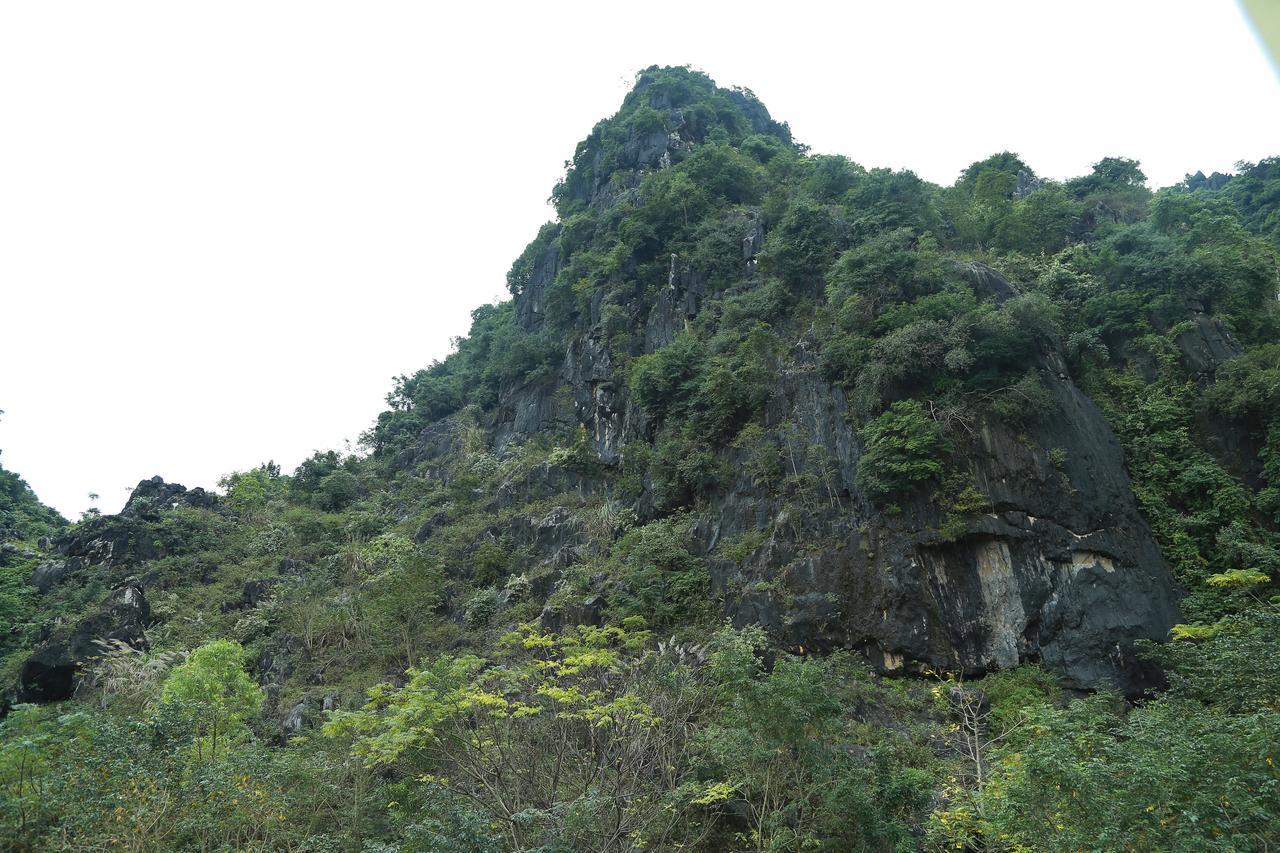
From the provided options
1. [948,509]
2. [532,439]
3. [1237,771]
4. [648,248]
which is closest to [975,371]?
[948,509]

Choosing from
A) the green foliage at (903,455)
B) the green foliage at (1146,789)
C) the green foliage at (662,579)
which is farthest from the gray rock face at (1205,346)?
the green foliage at (662,579)

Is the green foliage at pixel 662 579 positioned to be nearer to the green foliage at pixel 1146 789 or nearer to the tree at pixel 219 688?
the tree at pixel 219 688

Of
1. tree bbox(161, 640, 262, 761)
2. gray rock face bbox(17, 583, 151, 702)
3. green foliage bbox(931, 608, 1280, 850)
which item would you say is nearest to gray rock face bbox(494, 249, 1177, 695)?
green foliage bbox(931, 608, 1280, 850)

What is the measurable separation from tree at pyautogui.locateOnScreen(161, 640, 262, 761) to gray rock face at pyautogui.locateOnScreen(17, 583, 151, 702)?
9.50 m

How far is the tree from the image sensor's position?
48.0 ft

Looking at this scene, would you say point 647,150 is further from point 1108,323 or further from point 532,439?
point 1108,323

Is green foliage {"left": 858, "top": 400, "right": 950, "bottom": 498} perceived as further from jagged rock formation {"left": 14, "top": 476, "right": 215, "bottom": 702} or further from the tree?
jagged rock formation {"left": 14, "top": 476, "right": 215, "bottom": 702}

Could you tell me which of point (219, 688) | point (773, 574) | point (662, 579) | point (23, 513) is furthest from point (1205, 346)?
point (23, 513)

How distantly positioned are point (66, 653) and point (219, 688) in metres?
13.0

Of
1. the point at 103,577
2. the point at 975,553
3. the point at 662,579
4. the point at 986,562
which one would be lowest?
the point at 986,562

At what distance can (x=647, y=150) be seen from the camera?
131ft

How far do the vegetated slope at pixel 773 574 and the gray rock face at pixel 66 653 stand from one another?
134 mm

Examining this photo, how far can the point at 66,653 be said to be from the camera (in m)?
25.5

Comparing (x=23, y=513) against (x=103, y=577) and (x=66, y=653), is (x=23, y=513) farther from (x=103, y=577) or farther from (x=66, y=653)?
(x=66, y=653)
